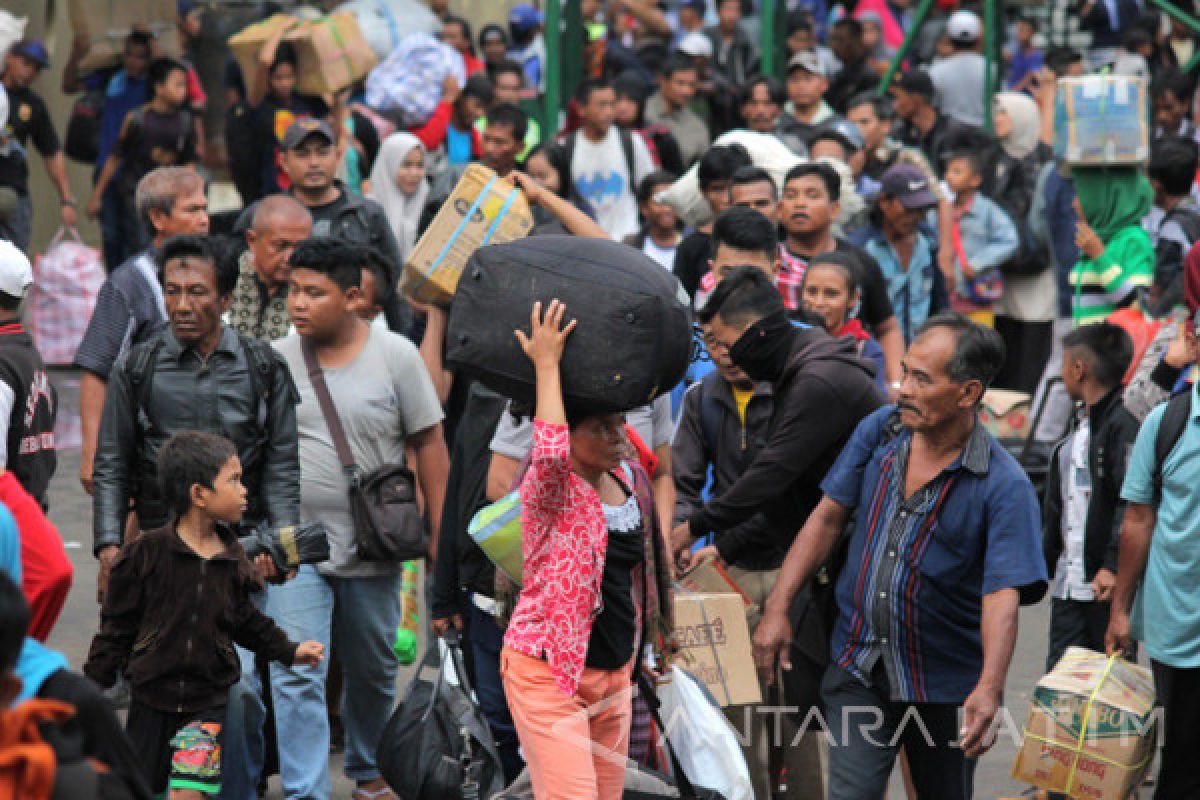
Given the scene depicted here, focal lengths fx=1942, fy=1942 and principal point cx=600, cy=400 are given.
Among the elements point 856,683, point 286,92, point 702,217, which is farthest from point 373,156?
point 856,683

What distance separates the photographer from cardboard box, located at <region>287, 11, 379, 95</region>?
1217cm

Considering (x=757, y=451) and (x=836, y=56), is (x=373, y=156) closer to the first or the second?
(x=836, y=56)

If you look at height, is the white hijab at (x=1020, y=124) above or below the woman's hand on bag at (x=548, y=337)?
below

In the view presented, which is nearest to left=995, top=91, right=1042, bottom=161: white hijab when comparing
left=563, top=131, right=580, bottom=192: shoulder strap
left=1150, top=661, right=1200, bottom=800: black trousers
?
left=563, top=131, right=580, bottom=192: shoulder strap

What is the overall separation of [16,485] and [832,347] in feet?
8.72

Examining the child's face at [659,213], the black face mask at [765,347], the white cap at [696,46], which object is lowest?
the white cap at [696,46]

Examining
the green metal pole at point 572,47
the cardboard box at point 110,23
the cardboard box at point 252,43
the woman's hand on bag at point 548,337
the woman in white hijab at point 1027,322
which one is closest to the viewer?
the woman's hand on bag at point 548,337

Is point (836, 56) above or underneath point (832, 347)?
underneath

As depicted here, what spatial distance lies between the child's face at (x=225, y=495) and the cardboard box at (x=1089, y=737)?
2473 millimetres

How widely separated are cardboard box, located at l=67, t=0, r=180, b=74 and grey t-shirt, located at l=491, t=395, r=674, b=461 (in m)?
9.88

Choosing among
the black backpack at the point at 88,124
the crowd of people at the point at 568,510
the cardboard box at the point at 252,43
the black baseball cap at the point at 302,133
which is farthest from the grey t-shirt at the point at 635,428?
the black backpack at the point at 88,124

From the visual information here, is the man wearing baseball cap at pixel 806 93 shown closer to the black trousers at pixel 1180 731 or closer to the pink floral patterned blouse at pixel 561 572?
the black trousers at pixel 1180 731

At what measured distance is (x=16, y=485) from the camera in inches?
183

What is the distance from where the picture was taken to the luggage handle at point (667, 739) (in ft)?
17.2
